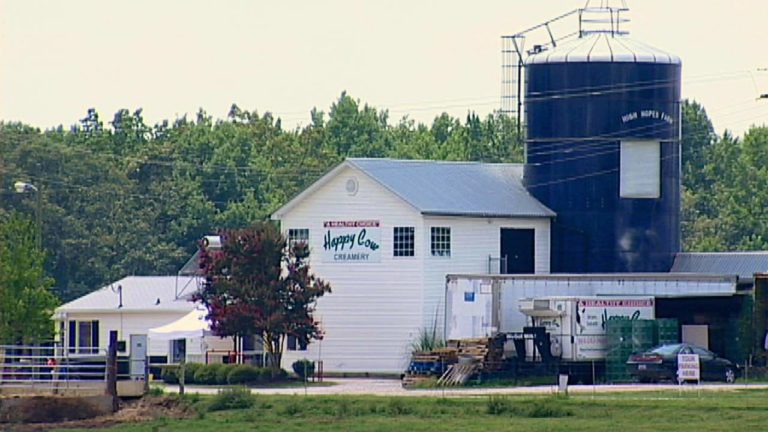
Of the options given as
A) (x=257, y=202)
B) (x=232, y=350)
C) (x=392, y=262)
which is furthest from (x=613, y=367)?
(x=257, y=202)

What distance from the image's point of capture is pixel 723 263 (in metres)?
76.9

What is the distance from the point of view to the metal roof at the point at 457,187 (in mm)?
73125

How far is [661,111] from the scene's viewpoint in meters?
76.6

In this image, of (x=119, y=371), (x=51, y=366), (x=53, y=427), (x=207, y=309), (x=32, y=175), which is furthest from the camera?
(x=32, y=175)

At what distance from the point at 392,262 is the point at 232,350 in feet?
24.5

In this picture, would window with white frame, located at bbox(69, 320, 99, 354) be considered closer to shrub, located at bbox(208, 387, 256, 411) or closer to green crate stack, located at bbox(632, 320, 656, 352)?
green crate stack, located at bbox(632, 320, 656, 352)

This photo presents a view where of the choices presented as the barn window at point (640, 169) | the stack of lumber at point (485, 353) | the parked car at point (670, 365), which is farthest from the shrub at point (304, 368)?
the barn window at point (640, 169)

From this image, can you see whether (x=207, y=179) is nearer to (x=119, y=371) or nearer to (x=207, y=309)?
(x=207, y=309)

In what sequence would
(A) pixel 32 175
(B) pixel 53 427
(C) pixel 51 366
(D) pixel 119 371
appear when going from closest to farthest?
(B) pixel 53 427
(C) pixel 51 366
(D) pixel 119 371
(A) pixel 32 175

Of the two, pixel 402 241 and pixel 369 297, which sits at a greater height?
pixel 402 241

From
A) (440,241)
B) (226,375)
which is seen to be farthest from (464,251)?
(226,375)

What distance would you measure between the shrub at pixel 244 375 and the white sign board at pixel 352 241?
6.50m

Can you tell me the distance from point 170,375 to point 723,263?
20618 millimetres

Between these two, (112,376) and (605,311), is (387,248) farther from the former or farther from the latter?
(112,376)
